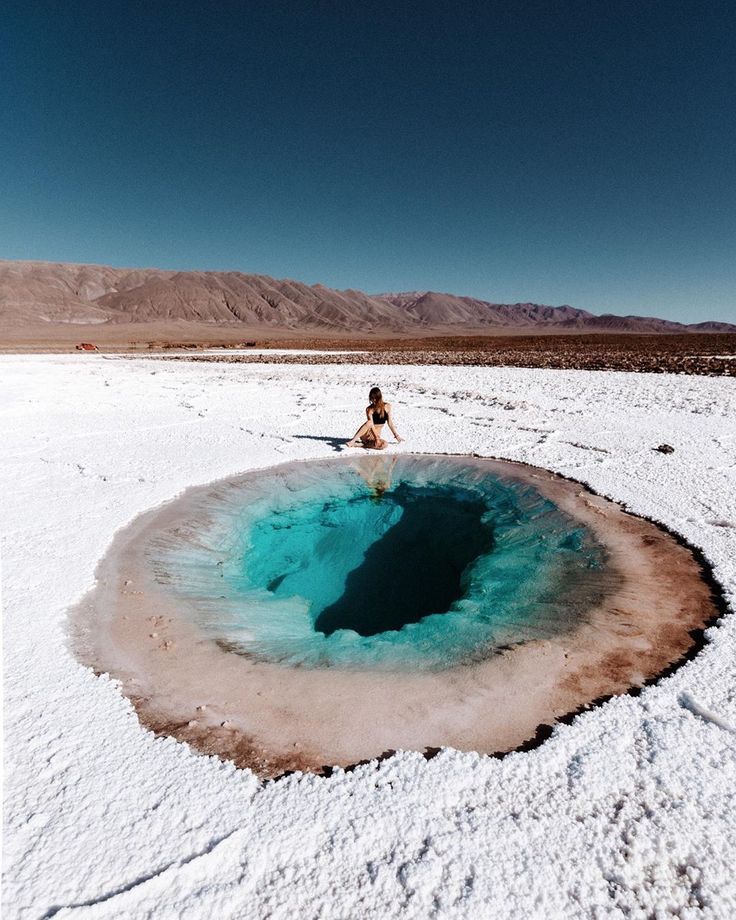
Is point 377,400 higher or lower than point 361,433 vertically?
higher

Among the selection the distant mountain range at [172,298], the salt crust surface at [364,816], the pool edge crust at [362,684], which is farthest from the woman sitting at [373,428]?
the distant mountain range at [172,298]

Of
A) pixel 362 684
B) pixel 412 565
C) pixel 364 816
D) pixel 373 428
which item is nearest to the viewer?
pixel 364 816

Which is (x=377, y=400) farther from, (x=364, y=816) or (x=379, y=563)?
(x=364, y=816)

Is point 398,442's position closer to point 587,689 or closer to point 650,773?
point 587,689

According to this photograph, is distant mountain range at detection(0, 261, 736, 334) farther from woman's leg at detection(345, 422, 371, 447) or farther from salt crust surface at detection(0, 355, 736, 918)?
salt crust surface at detection(0, 355, 736, 918)

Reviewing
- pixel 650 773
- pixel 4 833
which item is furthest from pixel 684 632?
pixel 4 833

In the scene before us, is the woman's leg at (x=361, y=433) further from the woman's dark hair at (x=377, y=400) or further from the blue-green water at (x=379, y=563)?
the blue-green water at (x=379, y=563)

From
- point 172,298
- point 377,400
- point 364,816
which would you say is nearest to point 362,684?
point 364,816
